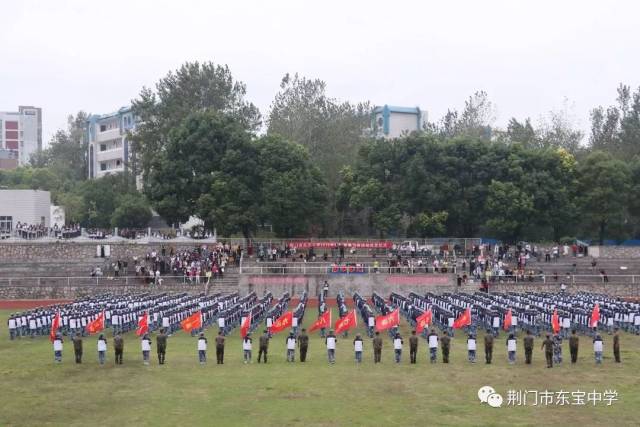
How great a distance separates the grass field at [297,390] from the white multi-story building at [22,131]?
157 meters

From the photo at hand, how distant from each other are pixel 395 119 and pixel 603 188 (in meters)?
37.7


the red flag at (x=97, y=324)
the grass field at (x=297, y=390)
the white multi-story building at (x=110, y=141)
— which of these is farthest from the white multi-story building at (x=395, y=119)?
the grass field at (x=297, y=390)

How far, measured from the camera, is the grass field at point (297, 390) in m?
19.5

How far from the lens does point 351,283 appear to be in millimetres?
56281

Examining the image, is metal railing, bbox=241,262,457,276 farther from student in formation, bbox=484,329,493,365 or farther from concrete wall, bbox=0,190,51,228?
student in formation, bbox=484,329,493,365

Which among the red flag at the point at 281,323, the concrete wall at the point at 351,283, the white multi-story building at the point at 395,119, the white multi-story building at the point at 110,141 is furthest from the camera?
the white multi-story building at the point at 110,141

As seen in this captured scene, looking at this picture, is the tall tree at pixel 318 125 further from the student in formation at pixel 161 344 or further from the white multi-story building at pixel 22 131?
the white multi-story building at pixel 22 131

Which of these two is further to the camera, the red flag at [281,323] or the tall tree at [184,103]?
the tall tree at [184,103]

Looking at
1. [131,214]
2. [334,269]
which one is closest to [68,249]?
[131,214]

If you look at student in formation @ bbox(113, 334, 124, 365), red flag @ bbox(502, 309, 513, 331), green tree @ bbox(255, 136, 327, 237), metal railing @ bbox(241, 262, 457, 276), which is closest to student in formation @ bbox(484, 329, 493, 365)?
red flag @ bbox(502, 309, 513, 331)

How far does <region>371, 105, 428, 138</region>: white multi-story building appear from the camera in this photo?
99.8 metres

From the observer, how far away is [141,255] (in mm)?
63156

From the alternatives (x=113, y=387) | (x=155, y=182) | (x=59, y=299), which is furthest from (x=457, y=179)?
(x=113, y=387)

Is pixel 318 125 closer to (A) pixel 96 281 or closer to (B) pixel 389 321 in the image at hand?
(A) pixel 96 281
